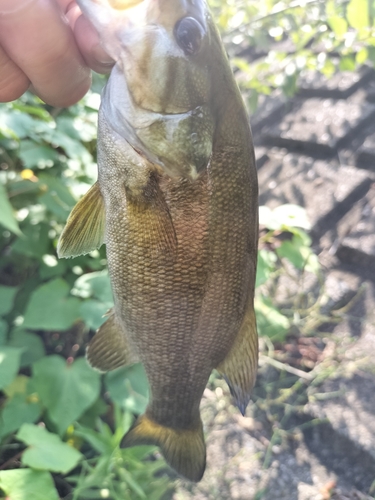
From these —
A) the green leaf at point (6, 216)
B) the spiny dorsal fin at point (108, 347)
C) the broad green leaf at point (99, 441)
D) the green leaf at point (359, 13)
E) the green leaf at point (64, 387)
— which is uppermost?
the green leaf at point (359, 13)

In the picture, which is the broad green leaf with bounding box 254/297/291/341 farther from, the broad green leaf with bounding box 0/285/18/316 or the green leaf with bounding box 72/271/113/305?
the broad green leaf with bounding box 0/285/18/316

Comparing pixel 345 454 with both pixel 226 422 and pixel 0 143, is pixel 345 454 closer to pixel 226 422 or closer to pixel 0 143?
pixel 226 422

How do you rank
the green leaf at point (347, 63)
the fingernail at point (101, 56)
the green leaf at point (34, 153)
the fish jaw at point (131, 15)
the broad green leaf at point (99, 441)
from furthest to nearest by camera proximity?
the green leaf at point (347, 63) → the green leaf at point (34, 153) → the broad green leaf at point (99, 441) → the fingernail at point (101, 56) → the fish jaw at point (131, 15)

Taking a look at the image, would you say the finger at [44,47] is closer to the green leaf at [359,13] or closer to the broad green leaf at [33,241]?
the broad green leaf at [33,241]

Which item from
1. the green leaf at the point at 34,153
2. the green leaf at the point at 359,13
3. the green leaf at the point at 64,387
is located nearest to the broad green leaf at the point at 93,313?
the green leaf at the point at 64,387

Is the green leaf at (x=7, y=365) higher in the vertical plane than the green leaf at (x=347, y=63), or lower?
lower

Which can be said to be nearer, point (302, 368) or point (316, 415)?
point (316, 415)

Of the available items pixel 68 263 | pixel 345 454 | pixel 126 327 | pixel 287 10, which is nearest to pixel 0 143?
pixel 68 263

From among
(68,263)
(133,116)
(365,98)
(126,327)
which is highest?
(133,116)
